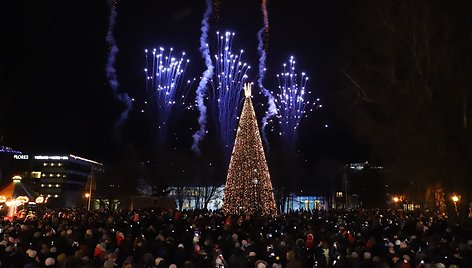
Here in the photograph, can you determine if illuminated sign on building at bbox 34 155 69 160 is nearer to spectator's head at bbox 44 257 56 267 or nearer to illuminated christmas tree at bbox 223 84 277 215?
illuminated christmas tree at bbox 223 84 277 215

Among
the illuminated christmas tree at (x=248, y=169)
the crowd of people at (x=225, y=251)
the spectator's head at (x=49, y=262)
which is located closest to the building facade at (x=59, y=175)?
the illuminated christmas tree at (x=248, y=169)

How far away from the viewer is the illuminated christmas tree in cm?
2781

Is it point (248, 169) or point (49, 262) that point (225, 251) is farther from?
point (248, 169)

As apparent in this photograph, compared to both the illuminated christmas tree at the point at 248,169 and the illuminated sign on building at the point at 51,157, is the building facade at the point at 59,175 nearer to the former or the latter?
the illuminated sign on building at the point at 51,157

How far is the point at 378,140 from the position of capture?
23.8 meters

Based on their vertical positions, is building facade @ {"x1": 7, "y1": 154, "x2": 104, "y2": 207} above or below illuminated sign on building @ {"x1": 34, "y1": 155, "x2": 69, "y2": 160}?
below

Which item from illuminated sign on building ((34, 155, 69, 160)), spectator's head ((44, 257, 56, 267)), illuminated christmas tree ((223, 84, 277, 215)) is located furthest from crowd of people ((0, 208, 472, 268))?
illuminated sign on building ((34, 155, 69, 160))

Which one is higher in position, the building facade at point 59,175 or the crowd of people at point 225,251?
the building facade at point 59,175

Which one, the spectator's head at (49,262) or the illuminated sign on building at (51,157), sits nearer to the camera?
the spectator's head at (49,262)

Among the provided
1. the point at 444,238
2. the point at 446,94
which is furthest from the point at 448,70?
the point at 444,238

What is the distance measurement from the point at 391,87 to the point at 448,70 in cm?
273

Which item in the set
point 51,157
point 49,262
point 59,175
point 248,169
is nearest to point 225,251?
point 49,262

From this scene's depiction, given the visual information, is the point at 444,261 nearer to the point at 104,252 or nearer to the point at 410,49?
the point at 104,252

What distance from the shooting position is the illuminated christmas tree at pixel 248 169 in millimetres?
27812
